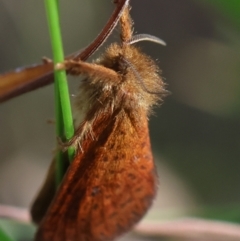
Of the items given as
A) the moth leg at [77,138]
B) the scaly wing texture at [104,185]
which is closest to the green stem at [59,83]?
the moth leg at [77,138]

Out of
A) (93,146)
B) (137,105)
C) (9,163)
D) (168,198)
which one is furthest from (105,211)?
(168,198)

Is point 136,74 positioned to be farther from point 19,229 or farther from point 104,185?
point 19,229

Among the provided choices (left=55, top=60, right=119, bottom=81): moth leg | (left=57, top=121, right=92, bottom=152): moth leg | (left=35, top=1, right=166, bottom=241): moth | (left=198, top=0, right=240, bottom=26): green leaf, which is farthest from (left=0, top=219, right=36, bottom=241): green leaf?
(left=198, top=0, right=240, bottom=26): green leaf

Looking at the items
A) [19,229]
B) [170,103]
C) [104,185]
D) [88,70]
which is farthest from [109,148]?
[170,103]

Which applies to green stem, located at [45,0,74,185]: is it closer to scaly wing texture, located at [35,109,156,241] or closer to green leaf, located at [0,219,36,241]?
scaly wing texture, located at [35,109,156,241]

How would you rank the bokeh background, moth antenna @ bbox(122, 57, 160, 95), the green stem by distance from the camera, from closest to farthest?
the green stem, moth antenna @ bbox(122, 57, 160, 95), the bokeh background

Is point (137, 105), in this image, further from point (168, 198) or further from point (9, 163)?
point (168, 198)

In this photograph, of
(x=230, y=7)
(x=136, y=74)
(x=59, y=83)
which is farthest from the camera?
(x=230, y=7)
